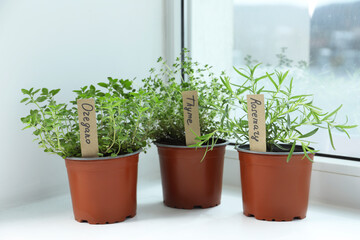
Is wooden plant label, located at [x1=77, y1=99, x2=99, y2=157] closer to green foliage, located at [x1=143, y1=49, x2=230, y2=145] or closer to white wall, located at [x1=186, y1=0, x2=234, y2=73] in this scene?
green foliage, located at [x1=143, y1=49, x2=230, y2=145]

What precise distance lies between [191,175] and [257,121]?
0.80ft

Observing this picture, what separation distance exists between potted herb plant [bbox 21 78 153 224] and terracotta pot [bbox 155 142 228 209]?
0.12 meters

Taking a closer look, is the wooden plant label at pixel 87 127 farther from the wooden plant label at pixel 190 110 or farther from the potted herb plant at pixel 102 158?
the wooden plant label at pixel 190 110

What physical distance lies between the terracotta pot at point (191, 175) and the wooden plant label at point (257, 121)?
0.46 ft

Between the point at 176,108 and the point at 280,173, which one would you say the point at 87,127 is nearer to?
the point at 176,108

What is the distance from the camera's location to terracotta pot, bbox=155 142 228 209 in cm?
115

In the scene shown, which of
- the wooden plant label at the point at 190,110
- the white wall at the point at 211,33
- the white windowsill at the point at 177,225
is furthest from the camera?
the white wall at the point at 211,33

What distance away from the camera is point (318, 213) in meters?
1.14

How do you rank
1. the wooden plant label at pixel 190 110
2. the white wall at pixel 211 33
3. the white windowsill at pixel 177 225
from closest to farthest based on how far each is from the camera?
the white windowsill at pixel 177 225, the wooden plant label at pixel 190 110, the white wall at pixel 211 33

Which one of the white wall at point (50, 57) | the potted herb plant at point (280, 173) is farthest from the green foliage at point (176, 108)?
the white wall at point (50, 57)

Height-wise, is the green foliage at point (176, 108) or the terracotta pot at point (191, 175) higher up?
the green foliage at point (176, 108)

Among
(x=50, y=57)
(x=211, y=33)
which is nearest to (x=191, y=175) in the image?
(x=50, y=57)

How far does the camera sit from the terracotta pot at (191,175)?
1154 millimetres

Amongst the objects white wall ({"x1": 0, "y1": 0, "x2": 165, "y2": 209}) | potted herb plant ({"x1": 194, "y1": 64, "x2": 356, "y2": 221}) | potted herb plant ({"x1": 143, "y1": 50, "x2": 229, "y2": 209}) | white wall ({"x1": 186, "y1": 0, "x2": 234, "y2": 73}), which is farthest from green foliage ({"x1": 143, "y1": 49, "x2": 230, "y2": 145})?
white wall ({"x1": 186, "y1": 0, "x2": 234, "y2": 73})
